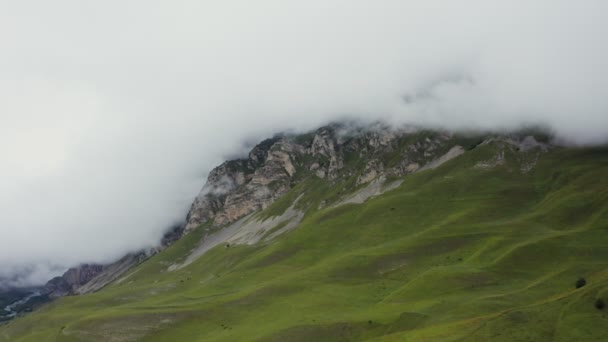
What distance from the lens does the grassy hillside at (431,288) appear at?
5931 centimetres

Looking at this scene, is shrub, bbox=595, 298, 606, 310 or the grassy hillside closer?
shrub, bbox=595, 298, 606, 310

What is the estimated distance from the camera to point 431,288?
103 meters

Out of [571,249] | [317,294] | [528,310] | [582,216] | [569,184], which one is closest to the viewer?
[528,310]

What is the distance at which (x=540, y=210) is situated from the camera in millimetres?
166875

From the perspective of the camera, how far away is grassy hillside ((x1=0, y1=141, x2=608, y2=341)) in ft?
195

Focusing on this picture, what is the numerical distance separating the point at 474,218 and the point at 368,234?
3753cm

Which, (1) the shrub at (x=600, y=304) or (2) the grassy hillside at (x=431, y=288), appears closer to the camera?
(1) the shrub at (x=600, y=304)

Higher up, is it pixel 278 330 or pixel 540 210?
pixel 278 330

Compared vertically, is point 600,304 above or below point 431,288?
above

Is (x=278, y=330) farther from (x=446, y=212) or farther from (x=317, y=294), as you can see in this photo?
(x=446, y=212)

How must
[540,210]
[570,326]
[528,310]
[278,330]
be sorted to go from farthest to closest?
[540,210] → [278,330] → [528,310] → [570,326]

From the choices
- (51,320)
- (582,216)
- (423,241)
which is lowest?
(582,216)

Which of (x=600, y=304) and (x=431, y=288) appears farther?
(x=431, y=288)

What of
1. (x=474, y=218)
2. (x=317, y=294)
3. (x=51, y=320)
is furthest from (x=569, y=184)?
(x=51, y=320)
